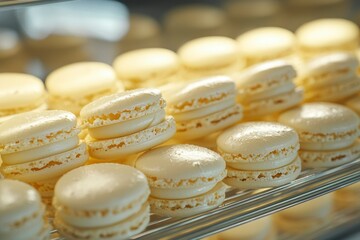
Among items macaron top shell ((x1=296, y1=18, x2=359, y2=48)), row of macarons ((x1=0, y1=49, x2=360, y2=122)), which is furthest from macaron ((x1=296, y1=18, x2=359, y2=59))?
row of macarons ((x1=0, y1=49, x2=360, y2=122))

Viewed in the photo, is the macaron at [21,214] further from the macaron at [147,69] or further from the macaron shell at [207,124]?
the macaron at [147,69]

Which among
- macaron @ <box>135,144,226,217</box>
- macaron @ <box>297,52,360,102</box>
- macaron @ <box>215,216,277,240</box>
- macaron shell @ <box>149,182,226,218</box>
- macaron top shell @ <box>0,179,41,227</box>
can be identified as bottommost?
macaron @ <box>215,216,277,240</box>

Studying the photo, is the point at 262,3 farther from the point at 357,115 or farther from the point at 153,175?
the point at 153,175

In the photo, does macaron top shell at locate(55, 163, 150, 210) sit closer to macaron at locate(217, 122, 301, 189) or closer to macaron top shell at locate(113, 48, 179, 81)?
macaron at locate(217, 122, 301, 189)

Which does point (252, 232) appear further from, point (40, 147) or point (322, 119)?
point (40, 147)

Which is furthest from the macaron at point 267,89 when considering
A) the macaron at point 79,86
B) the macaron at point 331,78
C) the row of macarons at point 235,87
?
the macaron at point 79,86

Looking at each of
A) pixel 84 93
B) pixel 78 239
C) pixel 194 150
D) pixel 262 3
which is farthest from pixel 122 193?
pixel 262 3
